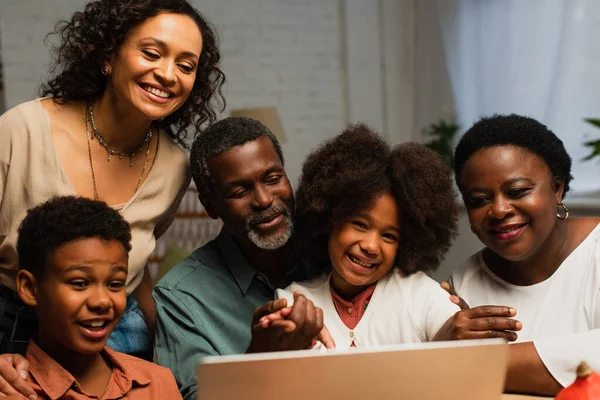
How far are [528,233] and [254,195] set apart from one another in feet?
2.20

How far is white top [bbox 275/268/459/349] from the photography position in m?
1.75

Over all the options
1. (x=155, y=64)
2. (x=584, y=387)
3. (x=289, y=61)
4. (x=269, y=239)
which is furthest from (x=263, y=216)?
A: (x=289, y=61)

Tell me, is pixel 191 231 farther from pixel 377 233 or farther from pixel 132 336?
pixel 377 233

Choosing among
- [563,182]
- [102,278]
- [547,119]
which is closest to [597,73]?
[547,119]

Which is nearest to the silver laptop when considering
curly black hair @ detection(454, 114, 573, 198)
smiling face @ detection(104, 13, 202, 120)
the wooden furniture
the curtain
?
curly black hair @ detection(454, 114, 573, 198)

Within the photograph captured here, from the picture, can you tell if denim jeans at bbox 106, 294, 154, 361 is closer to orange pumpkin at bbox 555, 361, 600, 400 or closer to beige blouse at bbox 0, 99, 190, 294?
beige blouse at bbox 0, 99, 190, 294

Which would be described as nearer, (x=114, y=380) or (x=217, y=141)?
(x=114, y=380)

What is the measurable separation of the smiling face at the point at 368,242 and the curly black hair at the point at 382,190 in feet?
0.07

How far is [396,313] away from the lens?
178 cm

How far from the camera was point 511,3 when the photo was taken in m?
4.71

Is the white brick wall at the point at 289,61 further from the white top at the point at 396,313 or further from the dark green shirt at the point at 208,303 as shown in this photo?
the white top at the point at 396,313

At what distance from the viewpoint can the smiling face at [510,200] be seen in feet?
5.85

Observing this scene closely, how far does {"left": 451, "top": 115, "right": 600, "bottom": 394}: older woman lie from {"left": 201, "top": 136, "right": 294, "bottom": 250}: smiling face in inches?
18.0

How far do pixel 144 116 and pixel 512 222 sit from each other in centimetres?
100
